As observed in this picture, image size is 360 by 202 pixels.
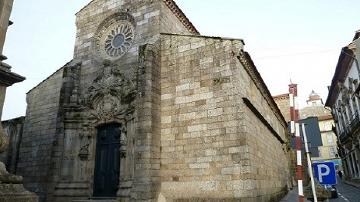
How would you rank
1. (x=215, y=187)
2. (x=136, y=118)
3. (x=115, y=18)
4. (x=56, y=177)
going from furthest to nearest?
(x=115, y=18), (x=56, y=177), (x=136, y=118), (x=215, y=187)

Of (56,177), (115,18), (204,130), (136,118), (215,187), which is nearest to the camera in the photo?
(215,187)

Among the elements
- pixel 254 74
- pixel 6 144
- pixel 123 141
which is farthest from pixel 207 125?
pixel 6 144

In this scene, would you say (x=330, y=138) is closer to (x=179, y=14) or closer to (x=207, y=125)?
(x=179, y=14)

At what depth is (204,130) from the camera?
8672 millimetres

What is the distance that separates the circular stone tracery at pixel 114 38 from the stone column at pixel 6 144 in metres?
5.96

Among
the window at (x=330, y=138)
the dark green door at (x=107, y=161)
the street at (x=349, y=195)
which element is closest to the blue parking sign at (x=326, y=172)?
the dark green door at (x=107, y=161)

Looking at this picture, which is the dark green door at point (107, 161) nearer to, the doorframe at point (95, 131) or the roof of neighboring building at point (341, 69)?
the doorframe at point (95, 131)

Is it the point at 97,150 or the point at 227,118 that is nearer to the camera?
the point at 227,118

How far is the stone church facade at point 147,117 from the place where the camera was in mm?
8359

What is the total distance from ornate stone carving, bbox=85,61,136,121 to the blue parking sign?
6313mm

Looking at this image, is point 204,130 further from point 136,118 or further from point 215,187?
point 136,118

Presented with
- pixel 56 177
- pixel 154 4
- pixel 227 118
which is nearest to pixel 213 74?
pixel 227 118

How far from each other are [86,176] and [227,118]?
5639mm

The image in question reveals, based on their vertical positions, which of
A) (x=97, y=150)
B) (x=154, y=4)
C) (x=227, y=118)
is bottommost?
(x=97, y=150)
